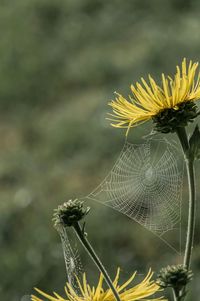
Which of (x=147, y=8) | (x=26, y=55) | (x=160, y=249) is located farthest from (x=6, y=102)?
(x=160, y=249)

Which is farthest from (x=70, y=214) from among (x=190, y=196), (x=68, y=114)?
(x=68, y=114)

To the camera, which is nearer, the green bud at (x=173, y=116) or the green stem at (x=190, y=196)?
the green stem at (x=190, y=196)

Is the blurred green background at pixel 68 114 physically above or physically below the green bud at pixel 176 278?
above

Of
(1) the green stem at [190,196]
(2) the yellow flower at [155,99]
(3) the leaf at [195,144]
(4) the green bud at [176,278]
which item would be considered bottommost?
(4) the green bud at [176,278]

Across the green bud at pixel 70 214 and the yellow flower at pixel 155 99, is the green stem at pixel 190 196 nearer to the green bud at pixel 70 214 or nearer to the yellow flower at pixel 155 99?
the yellow flower at pixel 155 99

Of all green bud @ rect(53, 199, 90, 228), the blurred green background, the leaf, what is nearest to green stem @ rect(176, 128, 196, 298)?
the leaf

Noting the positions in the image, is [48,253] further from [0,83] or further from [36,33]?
[36,33]

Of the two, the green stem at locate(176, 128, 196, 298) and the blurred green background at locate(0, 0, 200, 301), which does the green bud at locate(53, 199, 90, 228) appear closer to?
the green stem at locate(176, 128, 196, 298)

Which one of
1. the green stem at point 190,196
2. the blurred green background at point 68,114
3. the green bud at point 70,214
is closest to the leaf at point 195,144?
the green stem at point 190,196
